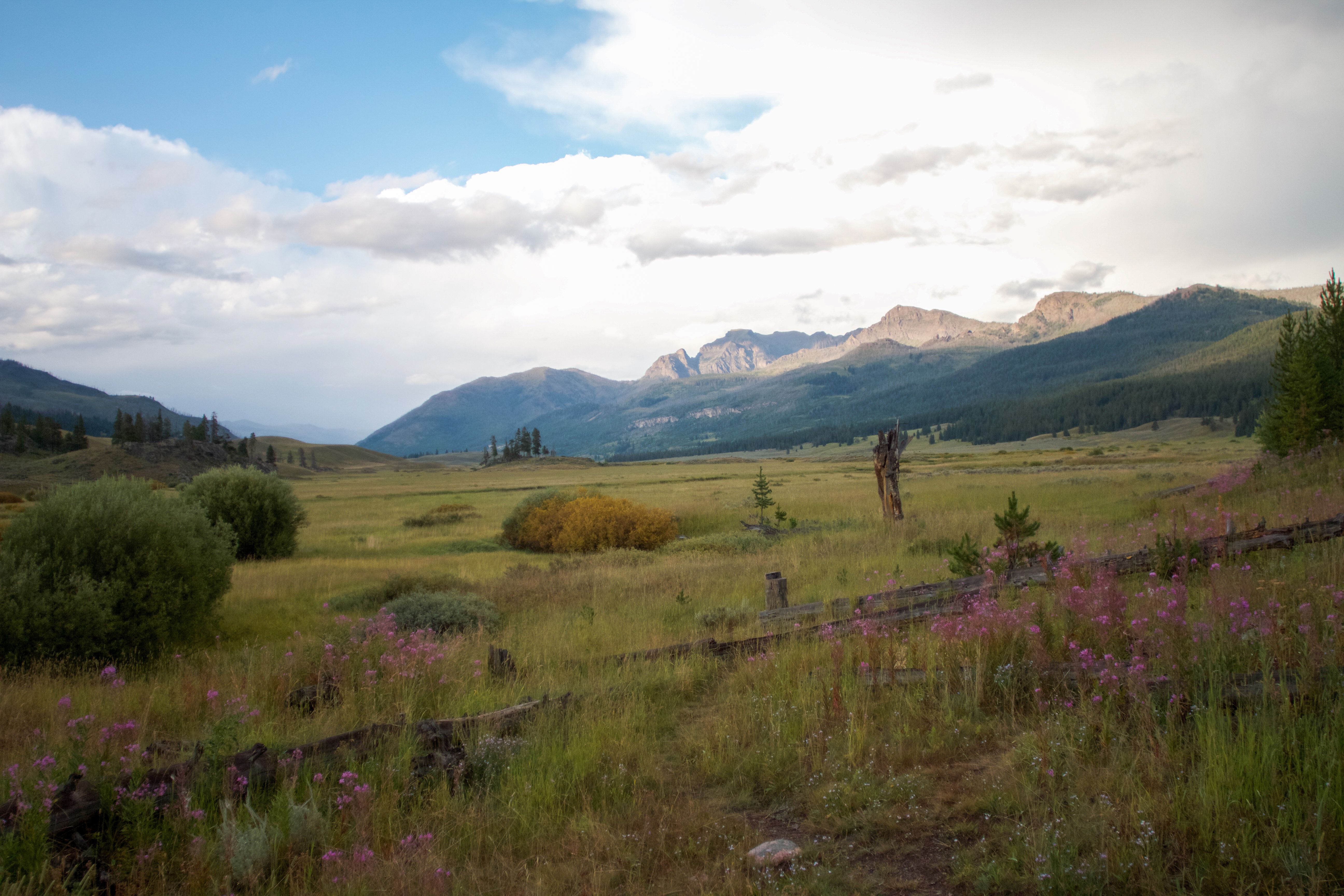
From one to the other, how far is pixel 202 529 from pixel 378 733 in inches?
305

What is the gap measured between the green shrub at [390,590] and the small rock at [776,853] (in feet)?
34.1

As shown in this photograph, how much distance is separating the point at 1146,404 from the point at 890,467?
191m

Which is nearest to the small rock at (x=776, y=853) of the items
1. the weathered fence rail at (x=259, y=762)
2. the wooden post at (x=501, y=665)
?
the weathered fence rail at (x=259, y=762)

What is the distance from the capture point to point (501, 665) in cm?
826

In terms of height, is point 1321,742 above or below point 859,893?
above

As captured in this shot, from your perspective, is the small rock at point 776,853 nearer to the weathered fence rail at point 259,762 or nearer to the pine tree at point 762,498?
the weathered fence rail at point 259,762

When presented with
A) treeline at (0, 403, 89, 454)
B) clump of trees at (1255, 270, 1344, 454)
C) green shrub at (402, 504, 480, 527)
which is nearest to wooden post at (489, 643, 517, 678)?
clump of trees at (1255, 270, 1344, 454)

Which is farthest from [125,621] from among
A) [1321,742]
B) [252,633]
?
[1321,742]

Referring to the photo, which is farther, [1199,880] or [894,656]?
[894,656]

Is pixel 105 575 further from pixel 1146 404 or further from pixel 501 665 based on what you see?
pixel 1146 404

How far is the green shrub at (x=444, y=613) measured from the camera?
11.3 meters

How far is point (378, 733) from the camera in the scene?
214 inches

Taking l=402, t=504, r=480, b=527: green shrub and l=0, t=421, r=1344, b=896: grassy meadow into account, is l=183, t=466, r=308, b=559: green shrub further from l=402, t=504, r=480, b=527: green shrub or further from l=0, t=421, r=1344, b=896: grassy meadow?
l=0, t=421, r=1344, b=896: grassy meadow

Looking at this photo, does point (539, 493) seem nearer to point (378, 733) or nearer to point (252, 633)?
point (252, 633)
